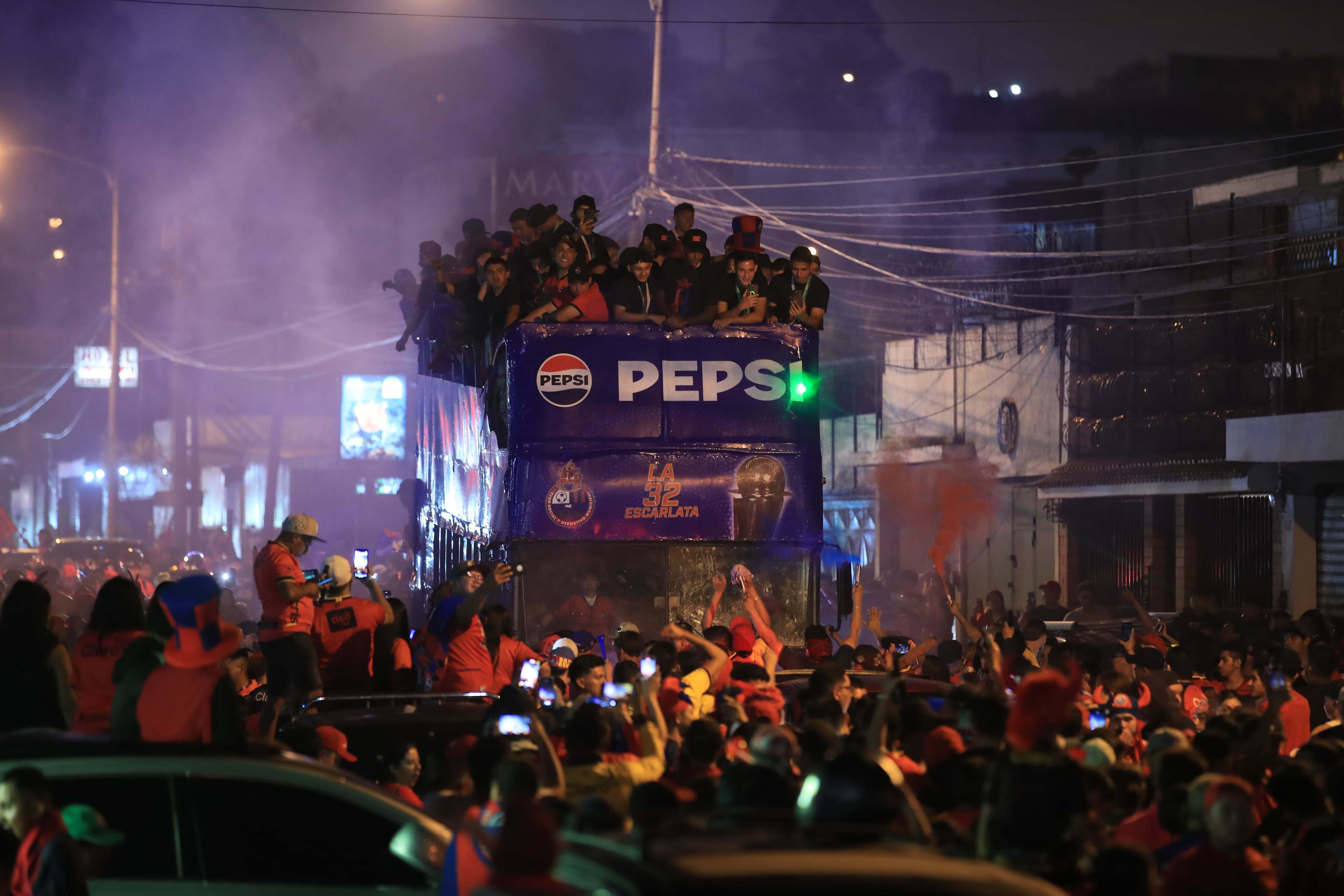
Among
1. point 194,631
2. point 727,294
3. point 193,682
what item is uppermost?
point 727,294

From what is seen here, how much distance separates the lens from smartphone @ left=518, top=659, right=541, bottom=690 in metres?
9.10

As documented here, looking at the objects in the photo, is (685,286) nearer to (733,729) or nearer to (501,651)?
(501,651)

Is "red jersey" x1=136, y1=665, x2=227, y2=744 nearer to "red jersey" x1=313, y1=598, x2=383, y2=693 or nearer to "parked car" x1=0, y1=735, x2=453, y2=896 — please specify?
"parked car" x1=0, y1=735, x2=453, y2=896

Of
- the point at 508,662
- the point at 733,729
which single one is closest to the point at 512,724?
the point at 733,729

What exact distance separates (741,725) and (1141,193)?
1226 inches

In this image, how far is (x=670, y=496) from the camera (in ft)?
39.1

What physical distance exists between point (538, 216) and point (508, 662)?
204 inches

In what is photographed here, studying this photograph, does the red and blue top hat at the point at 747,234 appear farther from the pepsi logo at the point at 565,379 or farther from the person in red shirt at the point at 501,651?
the person in red shirt at the point at 501,651

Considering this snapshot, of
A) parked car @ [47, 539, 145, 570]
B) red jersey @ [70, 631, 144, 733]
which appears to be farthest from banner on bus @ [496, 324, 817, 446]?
parked car @ [47, 539, 145, 570]

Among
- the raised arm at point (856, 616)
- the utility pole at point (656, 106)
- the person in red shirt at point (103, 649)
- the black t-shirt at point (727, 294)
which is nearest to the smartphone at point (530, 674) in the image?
the person in red shirt at point (103, 649)

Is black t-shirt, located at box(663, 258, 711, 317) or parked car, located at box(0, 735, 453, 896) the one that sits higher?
black t-shirt, located at box(663, 258, 711, 317)

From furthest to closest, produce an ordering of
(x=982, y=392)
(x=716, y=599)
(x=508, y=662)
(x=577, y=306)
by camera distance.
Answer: (x=982, y=392) < (x=577, y=306) < (x=716, y=599) < (x=508, y=662)

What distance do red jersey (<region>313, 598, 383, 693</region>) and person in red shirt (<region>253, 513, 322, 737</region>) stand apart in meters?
0.49

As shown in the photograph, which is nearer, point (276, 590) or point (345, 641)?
point (276, 590)
